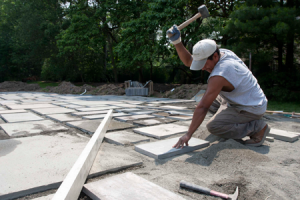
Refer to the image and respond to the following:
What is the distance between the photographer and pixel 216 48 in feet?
6.47

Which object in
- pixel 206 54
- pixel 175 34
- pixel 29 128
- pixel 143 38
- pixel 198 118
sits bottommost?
pixel 29 128

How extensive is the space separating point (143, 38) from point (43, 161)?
8.88 metres

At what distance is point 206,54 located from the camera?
194 centimetres

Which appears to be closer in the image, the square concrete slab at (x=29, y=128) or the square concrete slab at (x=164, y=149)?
the square concrete slab at (x=164, y=149)

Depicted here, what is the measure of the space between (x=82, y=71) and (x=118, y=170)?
16424 mm

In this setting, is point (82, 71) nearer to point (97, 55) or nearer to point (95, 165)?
point (97, 55)

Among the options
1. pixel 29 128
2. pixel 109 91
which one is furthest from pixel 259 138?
pixel 109 91

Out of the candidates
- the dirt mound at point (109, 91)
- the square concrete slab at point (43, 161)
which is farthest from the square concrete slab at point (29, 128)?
the dirt mound at point (109, 91)

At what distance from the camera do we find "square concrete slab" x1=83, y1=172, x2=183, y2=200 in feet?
3.84

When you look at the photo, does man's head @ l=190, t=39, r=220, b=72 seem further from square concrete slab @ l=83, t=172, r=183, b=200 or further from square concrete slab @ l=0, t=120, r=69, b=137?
square concrete slab @ l=0, t=120, r=69, b=137

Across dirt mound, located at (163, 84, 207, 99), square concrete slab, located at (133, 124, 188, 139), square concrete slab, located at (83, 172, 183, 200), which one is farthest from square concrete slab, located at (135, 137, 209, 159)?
dirt mound, located at (163, 84, 207, 99)

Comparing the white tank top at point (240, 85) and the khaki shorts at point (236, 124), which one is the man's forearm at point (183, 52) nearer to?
the white tank top at point (240, 85)

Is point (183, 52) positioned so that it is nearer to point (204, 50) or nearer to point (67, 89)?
point (204, 50)

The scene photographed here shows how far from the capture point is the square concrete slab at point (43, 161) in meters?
1.29
